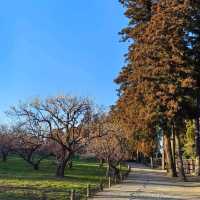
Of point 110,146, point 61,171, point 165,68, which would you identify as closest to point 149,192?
point 165,68

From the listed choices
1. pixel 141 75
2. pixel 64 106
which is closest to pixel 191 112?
pixel 141 75

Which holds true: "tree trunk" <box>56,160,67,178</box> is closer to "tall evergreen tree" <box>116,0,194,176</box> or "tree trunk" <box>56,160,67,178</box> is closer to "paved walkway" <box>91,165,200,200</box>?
"paved walkway" <box>91,165,200,200</box>

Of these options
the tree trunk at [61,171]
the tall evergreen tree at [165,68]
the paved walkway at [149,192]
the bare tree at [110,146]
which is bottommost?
the paved walkway at [149,192]

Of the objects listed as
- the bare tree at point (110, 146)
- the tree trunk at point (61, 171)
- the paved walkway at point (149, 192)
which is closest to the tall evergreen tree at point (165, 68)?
the paved walkway at point (149, 192)

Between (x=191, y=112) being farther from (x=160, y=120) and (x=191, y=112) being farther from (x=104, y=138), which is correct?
(x=104, y=138)

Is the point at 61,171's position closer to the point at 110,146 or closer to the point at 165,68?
the point at 110,146

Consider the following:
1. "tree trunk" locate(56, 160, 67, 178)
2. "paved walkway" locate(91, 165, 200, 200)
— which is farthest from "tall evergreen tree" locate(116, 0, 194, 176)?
"tree trunk" locate(56, 160, 67, 178)

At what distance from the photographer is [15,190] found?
26.0 meters

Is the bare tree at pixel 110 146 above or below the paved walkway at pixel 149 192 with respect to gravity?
above

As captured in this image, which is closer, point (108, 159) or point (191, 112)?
point (191, 112)

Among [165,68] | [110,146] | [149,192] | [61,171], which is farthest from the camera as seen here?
[110,146]

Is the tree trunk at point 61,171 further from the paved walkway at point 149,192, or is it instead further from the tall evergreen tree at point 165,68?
the tall evergreen tree at point 165,68

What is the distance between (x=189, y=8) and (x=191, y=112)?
8.14 meters

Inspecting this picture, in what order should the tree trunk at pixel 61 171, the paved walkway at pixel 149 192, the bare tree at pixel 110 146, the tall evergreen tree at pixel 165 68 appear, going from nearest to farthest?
the paved walkway at pixel 149 192 < the tall evergreen tree at pixel 165 68 < the tree trunk at pixel 61 171 < the bare tree at pixel 110 146
